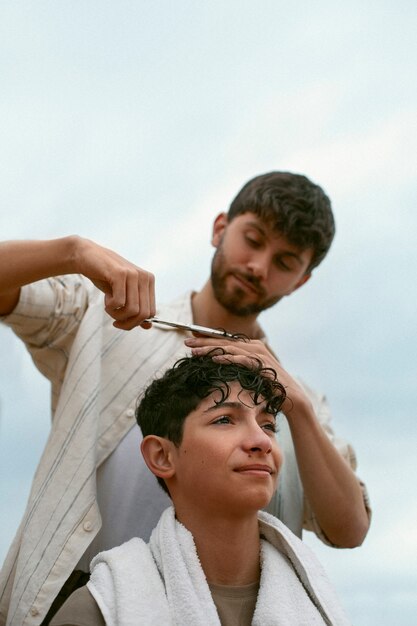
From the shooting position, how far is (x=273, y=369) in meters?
2.45

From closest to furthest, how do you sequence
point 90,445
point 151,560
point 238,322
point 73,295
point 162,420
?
1. point 151,560
2. point 162,420
3. point 90,445
4. point 73,295
5. point 238,322

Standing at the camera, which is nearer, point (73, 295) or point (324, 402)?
point (73, 295)

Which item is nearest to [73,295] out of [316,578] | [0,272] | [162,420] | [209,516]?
[0,272]

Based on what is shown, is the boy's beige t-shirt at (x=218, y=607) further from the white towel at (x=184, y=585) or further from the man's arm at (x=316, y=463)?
the man's arm at (x=316, y=463)

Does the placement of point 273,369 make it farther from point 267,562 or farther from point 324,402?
point 324,402

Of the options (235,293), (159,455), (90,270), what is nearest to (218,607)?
(159,455)

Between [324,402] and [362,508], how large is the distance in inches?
21.9

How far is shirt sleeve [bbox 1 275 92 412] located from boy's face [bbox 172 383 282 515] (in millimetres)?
647

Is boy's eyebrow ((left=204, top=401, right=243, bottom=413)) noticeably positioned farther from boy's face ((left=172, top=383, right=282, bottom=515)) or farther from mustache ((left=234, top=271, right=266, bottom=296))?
mustache ((left=234, top=271, right=266, bottom=296))

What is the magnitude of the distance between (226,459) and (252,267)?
103 centimetres

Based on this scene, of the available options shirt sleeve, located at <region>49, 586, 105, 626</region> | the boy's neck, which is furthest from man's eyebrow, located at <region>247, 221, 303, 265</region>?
shirt sleeve, located at <region>49, 586, 105, 626</region>

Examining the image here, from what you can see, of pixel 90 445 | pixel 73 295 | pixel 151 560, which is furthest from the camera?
pixel 73 295

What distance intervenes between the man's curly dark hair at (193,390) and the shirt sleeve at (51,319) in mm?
426

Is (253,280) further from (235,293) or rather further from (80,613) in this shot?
(80,613)
